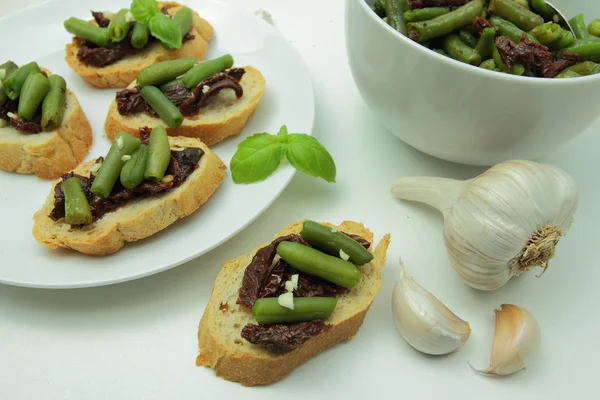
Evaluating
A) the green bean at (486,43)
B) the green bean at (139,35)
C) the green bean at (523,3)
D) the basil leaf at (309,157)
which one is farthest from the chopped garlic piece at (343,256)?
the green bean at (139,35)

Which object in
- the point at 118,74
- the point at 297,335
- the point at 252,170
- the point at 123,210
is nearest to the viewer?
the point at 297,335

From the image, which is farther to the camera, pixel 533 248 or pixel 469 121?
pixel 469 121

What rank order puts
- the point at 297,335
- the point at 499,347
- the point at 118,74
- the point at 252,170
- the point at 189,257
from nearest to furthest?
the point at 297,335
the point at 499,347
the point at 189,257
the point at 252,170
the point at 118,74

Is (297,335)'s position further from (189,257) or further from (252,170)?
(252,170)

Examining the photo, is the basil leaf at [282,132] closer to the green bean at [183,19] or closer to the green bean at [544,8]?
the green bean at [183,19]

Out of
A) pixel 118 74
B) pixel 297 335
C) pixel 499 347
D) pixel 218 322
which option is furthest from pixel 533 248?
pixel 118 74

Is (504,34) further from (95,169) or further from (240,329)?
(95,169)

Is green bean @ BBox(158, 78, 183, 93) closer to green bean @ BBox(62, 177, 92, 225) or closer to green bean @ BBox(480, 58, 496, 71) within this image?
green bean @ BBox(62, 177, 92, 225)

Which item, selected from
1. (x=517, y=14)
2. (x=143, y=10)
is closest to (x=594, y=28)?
(x=517, y=14)
